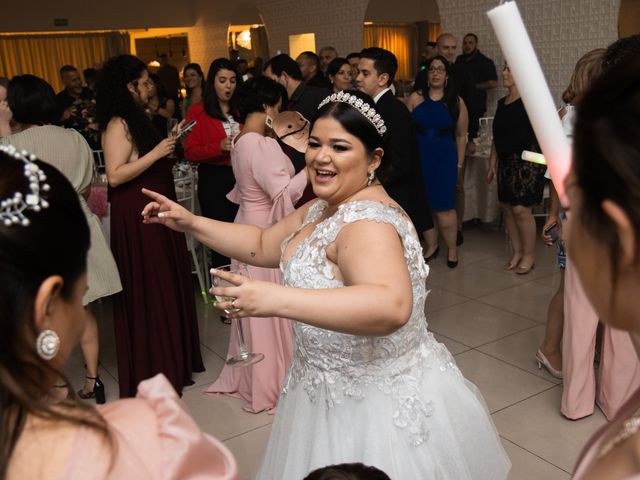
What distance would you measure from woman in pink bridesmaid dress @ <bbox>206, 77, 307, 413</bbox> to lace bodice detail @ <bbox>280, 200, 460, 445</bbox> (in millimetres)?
1368

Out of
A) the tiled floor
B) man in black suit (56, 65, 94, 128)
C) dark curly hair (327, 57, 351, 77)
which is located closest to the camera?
the tiled floor

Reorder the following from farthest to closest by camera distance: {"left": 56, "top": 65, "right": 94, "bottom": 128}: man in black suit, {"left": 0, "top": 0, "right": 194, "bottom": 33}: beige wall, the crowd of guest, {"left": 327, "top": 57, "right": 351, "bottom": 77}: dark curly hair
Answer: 1. {"left": 0, "top": 0, "right": 194, "bottom": 33}: beige wall
2. {"left": 56, "top": 65, "right": 94, "bottom": 128}: man in black suit
3. {"left": 327, "top": 57, "right": 351, "bottom": 77}: dark curly hair
4. the crowd of guest

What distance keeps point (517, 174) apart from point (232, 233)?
3.38 meters

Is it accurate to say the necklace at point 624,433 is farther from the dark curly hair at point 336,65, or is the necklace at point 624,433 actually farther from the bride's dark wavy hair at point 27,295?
the dark curly hair at point 336,65

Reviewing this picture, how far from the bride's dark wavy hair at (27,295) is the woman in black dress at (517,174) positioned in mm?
4278

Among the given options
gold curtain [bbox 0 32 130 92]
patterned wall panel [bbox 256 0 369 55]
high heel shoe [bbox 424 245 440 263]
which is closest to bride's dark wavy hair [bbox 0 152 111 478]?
high heel shoe [bbox 424 245 440 263]

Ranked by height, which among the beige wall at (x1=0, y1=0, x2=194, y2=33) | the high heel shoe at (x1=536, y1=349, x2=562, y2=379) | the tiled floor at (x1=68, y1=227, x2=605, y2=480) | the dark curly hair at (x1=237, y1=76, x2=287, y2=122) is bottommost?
the tiled floor at (x1=68, y1=227, x2=605, y2=480)

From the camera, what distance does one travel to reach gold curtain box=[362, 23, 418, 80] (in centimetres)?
1055

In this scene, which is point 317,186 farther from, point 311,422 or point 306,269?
point 311,422

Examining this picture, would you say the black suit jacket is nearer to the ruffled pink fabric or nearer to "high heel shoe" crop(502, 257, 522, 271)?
"high heel shoe" crop(502, 257, 522, 271)

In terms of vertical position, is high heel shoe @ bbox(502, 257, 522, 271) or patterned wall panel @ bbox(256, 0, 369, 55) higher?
patterned wall panel @ bbox(256, 0, 369, 55)

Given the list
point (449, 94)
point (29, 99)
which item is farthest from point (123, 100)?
point (449, 94)

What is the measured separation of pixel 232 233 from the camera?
6.54 ft

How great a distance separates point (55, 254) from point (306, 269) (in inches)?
37.1
